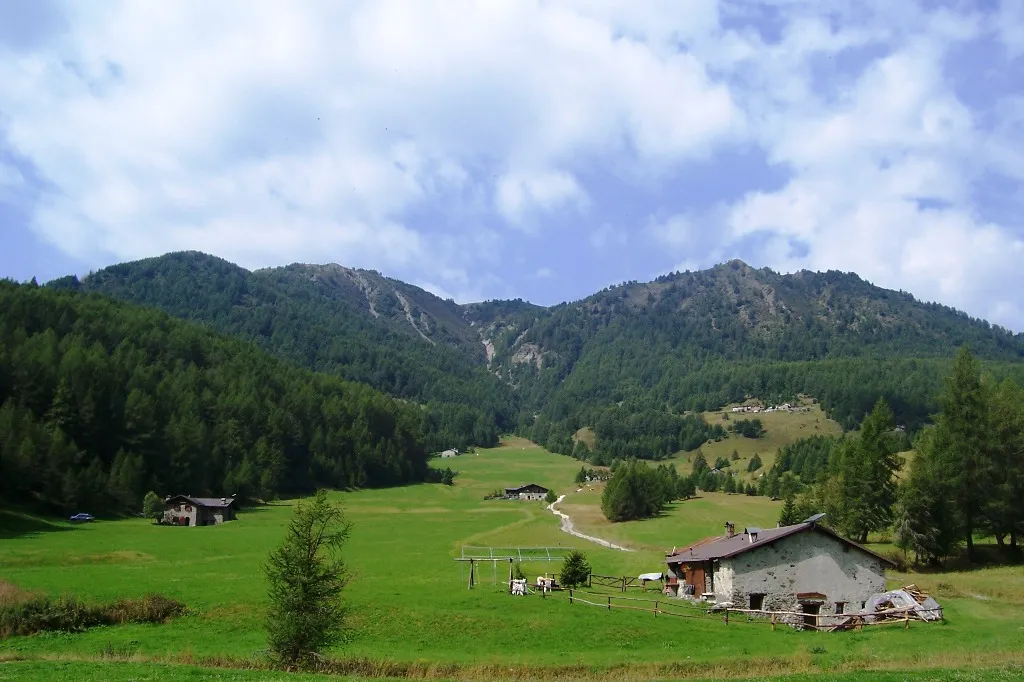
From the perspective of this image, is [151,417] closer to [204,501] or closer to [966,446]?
[204,501]

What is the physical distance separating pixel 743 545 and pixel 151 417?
102737 mm

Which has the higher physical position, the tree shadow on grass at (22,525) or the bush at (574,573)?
the tree shadow on grass at (22,525)

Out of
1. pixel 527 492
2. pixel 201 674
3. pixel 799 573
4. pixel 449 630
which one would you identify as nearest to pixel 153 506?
pixel 449 630

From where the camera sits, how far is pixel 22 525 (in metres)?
77.7

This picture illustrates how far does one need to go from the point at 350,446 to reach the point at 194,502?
78332 mm

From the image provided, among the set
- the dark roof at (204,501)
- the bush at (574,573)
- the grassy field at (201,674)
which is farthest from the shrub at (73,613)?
the dark roof at (204,501)

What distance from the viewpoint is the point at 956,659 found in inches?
1164

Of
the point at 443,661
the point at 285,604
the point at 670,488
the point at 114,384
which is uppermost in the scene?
the point at 114,384

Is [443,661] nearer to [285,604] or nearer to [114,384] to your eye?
[285,604]

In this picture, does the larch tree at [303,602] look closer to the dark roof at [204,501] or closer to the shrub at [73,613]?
the shrub at [73,613]

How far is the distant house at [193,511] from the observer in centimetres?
10006

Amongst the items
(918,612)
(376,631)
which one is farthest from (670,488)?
(376,631)

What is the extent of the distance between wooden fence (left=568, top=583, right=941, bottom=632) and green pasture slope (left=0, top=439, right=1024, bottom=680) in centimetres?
164

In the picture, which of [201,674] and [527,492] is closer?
[201,674]
